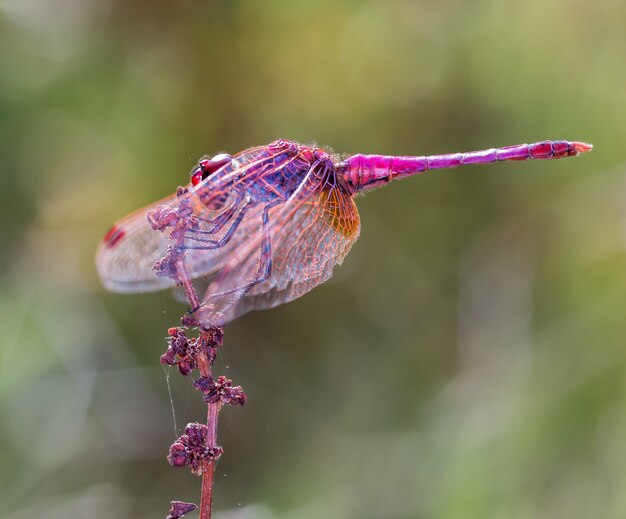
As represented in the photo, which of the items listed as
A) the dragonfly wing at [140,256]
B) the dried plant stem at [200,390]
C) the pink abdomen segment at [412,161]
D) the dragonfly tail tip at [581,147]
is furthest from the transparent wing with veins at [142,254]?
the dragonfly tail tip at [581,147]

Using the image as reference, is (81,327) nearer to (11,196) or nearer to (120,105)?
(11,196)

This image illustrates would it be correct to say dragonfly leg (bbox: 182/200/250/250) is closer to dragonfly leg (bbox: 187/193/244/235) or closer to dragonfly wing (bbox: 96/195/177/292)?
dragonfly leg (bbox: 187/193/244/235)

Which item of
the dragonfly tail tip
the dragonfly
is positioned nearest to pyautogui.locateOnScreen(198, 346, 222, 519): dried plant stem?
the dragonfly

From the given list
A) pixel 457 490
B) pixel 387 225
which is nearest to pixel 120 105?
pixel 387 225

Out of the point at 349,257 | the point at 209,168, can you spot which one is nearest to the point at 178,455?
the point at 209,168

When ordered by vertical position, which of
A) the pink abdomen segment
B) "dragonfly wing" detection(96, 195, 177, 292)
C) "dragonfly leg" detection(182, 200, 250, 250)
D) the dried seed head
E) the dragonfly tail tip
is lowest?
the dried seed head

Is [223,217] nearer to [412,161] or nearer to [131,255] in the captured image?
[131,255]
